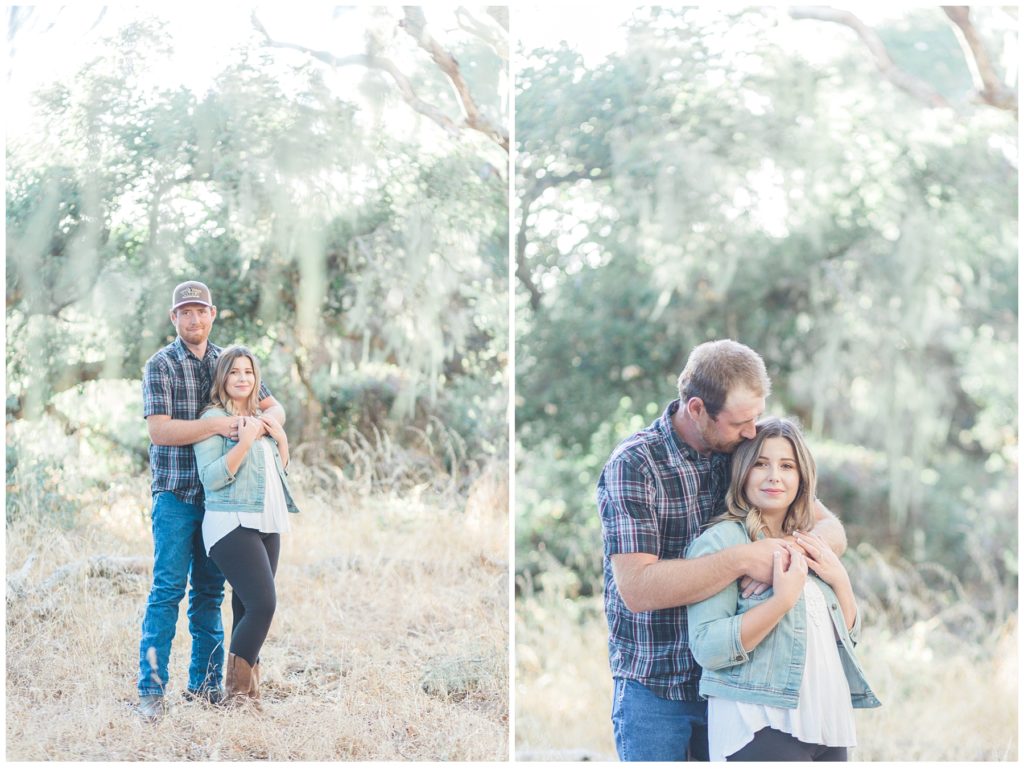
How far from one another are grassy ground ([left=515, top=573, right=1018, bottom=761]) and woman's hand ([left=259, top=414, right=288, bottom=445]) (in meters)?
1.57

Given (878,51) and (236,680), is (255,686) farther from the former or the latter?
(878,51)

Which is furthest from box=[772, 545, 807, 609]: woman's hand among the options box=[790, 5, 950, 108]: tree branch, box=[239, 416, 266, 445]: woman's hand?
box=[790, 5, 950, 108]: tree branch

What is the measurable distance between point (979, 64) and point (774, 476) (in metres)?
2.14

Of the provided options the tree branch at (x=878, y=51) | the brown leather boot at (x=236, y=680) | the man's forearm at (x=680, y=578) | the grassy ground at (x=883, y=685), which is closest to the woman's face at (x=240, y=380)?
the brown leather boot at (x=236, y=680)

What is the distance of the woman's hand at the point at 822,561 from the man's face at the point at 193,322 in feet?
5.05

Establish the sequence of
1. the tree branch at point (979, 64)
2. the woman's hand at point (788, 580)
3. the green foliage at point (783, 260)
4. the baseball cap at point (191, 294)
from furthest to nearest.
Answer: the green foliage at point (783, 260) < the tree branch at point (979, 64) < the baseball cap at point (191, 294) < the woman's hand at point (788, 580)

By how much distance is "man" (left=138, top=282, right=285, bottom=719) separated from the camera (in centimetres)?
254

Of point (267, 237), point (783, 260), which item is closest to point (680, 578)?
point (267, 237)

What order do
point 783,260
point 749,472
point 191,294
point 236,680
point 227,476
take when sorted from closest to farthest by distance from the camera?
1. point 749,472
2. point 227,476
3. point 236,680
4. point 191,294
5. point 783,260

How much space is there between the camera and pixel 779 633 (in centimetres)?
197

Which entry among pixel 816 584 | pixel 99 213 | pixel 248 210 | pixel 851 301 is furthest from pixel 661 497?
pixel 851 301

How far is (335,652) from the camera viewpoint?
286cm

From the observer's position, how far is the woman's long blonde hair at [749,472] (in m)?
2.03

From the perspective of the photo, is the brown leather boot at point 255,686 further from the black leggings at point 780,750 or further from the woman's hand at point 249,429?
the black leggings at point 780,750
